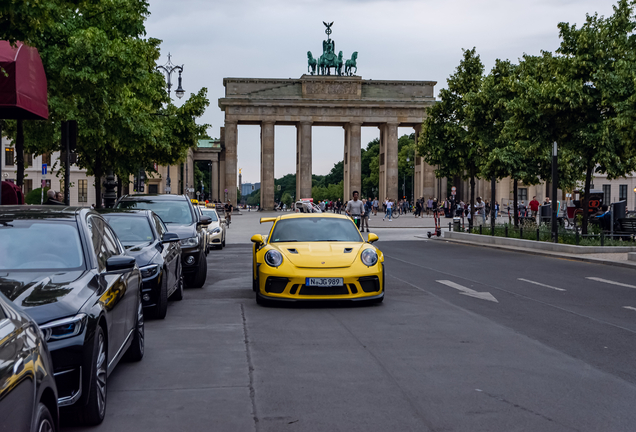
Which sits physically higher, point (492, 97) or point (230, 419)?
point (492, 97)

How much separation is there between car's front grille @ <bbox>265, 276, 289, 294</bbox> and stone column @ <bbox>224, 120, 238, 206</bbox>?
85320 millimetres

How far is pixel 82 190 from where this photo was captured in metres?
71.9

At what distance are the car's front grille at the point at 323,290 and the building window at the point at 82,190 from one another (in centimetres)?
6416

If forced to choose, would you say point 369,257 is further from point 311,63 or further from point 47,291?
point 311,63

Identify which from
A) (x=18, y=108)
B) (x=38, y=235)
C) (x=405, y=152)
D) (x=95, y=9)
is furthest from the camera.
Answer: (x=405, y=152)

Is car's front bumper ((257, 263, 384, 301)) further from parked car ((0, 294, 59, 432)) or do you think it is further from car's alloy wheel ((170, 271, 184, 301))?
parked car ((0, 294, 59, 432))

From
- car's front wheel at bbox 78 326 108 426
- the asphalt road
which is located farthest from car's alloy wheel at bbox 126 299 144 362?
car's front wheel at bbox 78 326 108 426

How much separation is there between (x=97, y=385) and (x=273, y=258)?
632 centimetres

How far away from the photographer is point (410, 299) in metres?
12.2

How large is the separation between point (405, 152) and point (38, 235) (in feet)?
413

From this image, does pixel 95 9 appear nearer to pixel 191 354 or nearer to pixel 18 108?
pixel 18 108

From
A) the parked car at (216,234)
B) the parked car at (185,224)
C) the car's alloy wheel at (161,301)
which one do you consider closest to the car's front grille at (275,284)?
the car's alloy wheel at (161,301)

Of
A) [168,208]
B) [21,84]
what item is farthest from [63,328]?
[168,208]

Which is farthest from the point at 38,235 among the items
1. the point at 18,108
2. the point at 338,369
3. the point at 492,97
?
the point at 492,97
